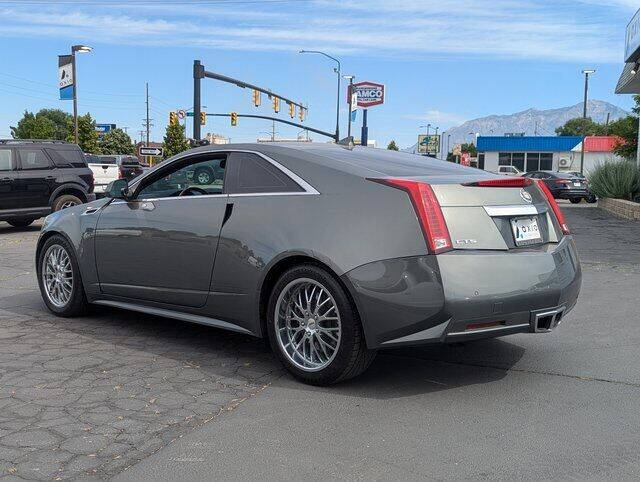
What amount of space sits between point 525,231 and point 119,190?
3348 mm

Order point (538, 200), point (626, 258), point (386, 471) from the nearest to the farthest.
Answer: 1. point (386, 471)
2. point (538, 200)
3. point (626, 258)

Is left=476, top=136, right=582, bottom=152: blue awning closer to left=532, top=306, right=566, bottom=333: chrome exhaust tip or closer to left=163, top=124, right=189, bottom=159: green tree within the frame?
left=163, top=124, right=189, bottom=159: green tree

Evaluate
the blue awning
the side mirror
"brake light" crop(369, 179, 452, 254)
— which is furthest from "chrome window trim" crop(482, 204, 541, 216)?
the blue awning

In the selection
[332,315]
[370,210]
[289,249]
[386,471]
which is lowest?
[386,471]

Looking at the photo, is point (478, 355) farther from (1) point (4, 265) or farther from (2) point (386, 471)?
(1) point (4, 265)

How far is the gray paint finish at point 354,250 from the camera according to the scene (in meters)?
4.02

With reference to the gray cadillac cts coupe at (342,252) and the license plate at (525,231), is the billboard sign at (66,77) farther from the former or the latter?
the license plate at (525,231)

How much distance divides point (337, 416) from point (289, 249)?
3.68 ft

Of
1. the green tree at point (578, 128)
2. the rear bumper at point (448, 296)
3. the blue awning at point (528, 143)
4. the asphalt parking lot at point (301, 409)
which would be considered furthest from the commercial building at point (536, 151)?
the rear bumper at point (448, 296)

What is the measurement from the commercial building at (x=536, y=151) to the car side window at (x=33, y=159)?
59273mm

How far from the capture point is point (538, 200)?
15.4 ft

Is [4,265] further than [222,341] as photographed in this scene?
Yes

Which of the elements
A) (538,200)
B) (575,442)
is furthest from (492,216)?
(575,442)

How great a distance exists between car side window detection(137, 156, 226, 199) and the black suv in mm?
9647
